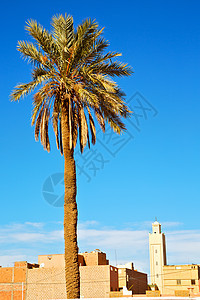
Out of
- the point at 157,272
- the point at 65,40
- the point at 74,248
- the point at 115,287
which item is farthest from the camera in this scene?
the point at 157,272

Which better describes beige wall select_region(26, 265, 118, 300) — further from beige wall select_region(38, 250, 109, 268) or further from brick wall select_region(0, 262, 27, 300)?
beige wall select_region(38, 250, 109, 268)

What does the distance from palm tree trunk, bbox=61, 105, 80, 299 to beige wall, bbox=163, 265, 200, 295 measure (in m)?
71.8

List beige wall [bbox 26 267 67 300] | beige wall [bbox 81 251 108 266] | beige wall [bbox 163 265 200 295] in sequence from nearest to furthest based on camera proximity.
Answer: beige wall [bbox 26 267 67 300], beige wall [bbox 81 251 108 266], beige wall [bbox 163 265 200 295]

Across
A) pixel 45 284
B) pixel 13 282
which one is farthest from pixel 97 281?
pixel 13 282

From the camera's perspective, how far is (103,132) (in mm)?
21000

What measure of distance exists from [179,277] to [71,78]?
77.2 m

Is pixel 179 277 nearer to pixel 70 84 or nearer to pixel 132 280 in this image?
pixel 132 280

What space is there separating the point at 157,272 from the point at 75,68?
4410 inches

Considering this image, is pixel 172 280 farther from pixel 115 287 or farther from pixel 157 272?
pixel 115 287

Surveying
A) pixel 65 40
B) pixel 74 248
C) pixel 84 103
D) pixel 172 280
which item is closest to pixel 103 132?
pixel 84 103

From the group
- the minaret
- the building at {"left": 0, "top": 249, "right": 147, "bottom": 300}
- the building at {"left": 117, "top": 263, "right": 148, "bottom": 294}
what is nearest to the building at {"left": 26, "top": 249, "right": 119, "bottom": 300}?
the building at {"left": 0, "top": 249, "right": 147, "bottom": 300}

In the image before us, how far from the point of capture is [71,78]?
2042 cm

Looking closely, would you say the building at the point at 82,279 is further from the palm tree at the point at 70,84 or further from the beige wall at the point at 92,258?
the palm tree at the point at 70,84

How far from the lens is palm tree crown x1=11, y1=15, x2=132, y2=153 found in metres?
19.9
